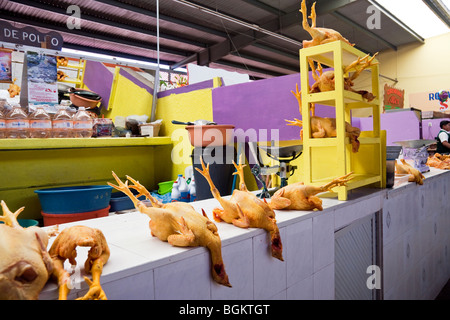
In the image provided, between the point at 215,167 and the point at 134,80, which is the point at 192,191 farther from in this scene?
the point at 134,80

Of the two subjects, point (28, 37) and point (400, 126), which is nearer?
point (28, 37)

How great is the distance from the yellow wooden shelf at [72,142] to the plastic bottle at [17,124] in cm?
11

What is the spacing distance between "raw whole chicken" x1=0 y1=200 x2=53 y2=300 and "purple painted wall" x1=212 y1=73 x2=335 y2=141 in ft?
7.54

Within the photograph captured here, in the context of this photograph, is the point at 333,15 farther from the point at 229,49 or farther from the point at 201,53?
the point at 201,53

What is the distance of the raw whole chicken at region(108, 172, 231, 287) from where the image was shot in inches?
38.9

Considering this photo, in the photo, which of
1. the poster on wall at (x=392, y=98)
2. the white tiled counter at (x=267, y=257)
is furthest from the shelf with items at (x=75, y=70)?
the poster on wall at (x=392, y=98)

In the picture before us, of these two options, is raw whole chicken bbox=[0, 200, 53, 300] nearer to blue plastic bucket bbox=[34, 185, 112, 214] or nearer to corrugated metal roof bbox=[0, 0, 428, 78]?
blue plastic bucket bbox=[34, 185, 112, 214]

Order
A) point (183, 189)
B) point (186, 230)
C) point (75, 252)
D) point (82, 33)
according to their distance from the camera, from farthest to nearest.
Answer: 1. point (82, 33)
2. point (183, 189)
3. point (186, 230)
4. point (75, 252)

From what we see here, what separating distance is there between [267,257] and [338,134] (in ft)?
2.60

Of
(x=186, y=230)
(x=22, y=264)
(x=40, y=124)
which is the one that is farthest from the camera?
(x=40, y=124)

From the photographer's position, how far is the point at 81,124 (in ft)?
10.3

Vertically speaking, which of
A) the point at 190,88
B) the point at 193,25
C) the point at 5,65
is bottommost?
the point at 190,88

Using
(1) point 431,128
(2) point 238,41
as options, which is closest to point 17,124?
(1) point 431,128
